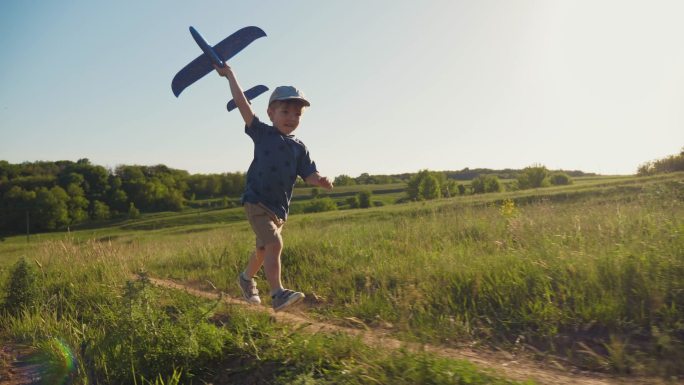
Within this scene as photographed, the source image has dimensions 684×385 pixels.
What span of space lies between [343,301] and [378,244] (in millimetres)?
2377

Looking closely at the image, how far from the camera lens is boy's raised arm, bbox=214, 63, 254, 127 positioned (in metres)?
4.14

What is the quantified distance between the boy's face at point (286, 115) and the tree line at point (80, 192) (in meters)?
71.9

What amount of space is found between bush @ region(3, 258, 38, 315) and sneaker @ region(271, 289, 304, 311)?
3.66 metres

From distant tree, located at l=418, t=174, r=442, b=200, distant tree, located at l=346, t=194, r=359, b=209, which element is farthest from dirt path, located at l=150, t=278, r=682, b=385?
distant tree, located at l=346, t=194, r=359, b=209

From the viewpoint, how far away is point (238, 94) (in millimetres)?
4133

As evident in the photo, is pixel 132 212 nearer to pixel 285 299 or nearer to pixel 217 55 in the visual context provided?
pixel 217 55

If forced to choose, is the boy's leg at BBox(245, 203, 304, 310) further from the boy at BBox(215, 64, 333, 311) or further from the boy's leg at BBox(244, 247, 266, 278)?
the boy's leg at BBox(244, 247, 266, 278)

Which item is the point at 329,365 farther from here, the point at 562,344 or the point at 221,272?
the point at 221,272

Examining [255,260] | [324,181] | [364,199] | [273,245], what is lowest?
[364,199]

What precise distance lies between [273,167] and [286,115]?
1.73ft

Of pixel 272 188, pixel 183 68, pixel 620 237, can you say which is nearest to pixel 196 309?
pixel 272 188

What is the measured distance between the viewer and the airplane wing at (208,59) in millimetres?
4270

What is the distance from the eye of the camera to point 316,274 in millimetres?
6102

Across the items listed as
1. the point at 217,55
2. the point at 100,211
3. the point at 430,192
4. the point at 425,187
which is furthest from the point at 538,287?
the point at 100,211
